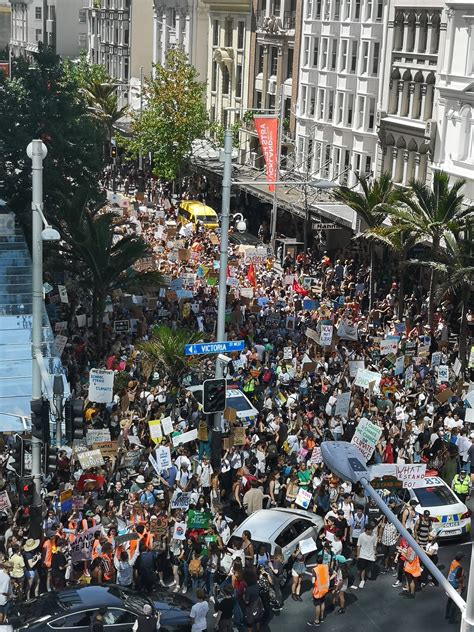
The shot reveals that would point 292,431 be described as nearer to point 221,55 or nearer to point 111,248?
point 111,248

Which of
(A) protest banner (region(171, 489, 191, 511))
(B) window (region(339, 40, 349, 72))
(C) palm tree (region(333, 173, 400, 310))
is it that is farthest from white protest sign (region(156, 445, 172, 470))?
(B) window (region(339, 40, 349, 72))

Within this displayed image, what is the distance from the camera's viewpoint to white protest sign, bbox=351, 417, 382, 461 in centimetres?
2388

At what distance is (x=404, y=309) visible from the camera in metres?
42.2

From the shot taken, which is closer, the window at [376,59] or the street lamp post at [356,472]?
the street lamp post at [356,472]

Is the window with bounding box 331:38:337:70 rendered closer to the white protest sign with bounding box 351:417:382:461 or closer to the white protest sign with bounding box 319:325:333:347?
the white protest sign with bounding box 319:325:333:347

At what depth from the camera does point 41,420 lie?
20391mm

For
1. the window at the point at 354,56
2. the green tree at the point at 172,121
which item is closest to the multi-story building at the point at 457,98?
the window at the point at 354,56

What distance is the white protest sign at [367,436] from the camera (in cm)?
2388

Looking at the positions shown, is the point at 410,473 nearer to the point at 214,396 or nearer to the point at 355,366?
the point at 214,396

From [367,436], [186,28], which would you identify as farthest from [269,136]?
[186,28]

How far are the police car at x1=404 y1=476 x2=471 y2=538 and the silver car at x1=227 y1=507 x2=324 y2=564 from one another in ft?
7.70

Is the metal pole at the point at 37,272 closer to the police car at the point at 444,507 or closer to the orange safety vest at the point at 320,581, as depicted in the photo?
the orange safety vest at the point at 320,581

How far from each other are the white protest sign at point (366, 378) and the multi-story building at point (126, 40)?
218 feet

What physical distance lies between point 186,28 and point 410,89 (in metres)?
35.7
